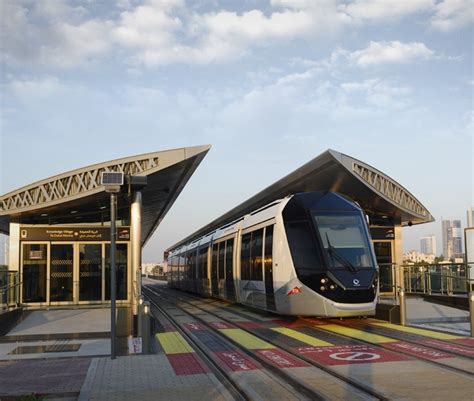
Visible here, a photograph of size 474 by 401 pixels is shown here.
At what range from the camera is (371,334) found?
13.7 m

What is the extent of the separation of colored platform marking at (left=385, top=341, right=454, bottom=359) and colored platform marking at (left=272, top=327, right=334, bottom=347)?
137 centimetres

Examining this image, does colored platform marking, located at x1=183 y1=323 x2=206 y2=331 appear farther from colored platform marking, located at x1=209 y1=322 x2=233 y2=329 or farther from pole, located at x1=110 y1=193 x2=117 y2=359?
pole, located at x1=110 y1=193 x2=117 y2=359

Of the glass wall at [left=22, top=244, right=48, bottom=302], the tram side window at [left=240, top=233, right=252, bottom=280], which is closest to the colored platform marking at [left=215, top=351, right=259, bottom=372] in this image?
the tram side window at [left=240, top=233, right=252, bottom=280]

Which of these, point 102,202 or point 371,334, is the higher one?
point 102,202

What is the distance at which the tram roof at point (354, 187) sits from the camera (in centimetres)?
2109

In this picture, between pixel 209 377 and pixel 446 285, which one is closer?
pixel 209 377

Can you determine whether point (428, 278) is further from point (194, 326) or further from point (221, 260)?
point (194, 326)

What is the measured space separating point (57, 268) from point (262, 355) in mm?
13940

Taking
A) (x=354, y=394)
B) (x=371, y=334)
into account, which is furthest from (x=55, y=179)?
(x=354, y=394)

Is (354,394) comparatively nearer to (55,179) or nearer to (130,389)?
(130,389)

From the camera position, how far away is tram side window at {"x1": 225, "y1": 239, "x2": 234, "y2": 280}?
21.7m

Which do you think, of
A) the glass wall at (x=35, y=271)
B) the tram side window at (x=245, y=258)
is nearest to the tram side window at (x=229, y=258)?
the tram side window at (x=245, y=258)

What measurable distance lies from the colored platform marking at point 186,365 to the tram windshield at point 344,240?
515 cm

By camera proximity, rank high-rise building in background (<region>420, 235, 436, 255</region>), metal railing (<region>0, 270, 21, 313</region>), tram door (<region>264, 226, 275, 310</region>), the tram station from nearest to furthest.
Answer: the tram station < metal railing (<region>0, 270, 21, 313</region>) < tram door (<region>264, 226, 275, 310</region>) < high-rise building in background (<region>420, 235, 436, 255</region>)
